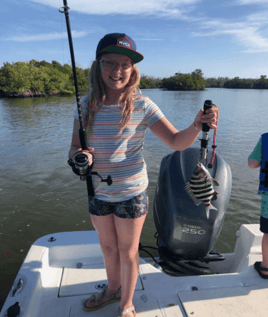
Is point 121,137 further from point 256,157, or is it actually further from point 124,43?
point 256,157

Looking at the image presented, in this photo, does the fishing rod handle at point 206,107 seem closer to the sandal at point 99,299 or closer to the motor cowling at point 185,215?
the motor cowling at point 185,215

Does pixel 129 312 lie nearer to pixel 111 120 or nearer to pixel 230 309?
pixel 230 309

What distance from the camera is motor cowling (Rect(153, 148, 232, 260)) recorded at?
2.36 metres

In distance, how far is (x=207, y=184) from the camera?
1648 millimetres

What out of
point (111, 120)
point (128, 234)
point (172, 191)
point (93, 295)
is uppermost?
point (111, 120)

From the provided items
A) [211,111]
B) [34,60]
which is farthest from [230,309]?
[34,60]

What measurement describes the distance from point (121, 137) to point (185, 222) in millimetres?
1339

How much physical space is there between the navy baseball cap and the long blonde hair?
0.11 metres

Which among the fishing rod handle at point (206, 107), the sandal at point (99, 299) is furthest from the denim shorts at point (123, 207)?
the sandal at point (99, 299)

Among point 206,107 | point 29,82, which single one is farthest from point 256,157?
point 29,82

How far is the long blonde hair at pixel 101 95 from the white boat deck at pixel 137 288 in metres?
1.36

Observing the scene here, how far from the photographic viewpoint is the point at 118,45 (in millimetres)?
1356

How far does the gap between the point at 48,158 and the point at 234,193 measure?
633 cm

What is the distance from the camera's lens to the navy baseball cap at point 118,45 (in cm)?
136
